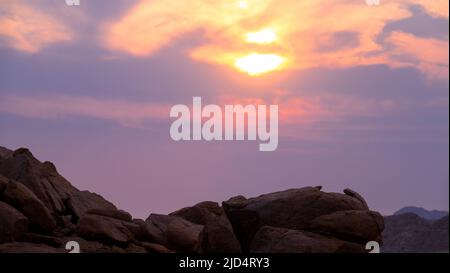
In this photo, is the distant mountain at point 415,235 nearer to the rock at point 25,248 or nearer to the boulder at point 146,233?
the boulder at point 146,233

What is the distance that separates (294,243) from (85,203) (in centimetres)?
1576

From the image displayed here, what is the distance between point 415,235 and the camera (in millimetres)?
184000

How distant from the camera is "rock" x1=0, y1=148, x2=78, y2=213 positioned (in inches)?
1730

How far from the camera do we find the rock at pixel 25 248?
36.1 m

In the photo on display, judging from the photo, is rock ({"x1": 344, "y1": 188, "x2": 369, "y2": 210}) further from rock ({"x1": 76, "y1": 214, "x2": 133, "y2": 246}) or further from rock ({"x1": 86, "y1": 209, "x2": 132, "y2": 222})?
rock ({"x1": 76, "y1": 214, "x2": 133, "y2": 246})

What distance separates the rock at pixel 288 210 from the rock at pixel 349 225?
1.18 m

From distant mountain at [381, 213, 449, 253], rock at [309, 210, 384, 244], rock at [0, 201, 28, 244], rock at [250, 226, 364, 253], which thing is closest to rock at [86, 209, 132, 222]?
rock at [0, 201, 28, 244]

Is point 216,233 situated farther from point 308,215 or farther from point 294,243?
point 308,215

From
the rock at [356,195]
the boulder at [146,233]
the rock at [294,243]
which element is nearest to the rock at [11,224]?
the boulder at [146,233]

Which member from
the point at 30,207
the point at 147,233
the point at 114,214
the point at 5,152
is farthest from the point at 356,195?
the point at 5,152

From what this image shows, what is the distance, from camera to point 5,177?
142ft
